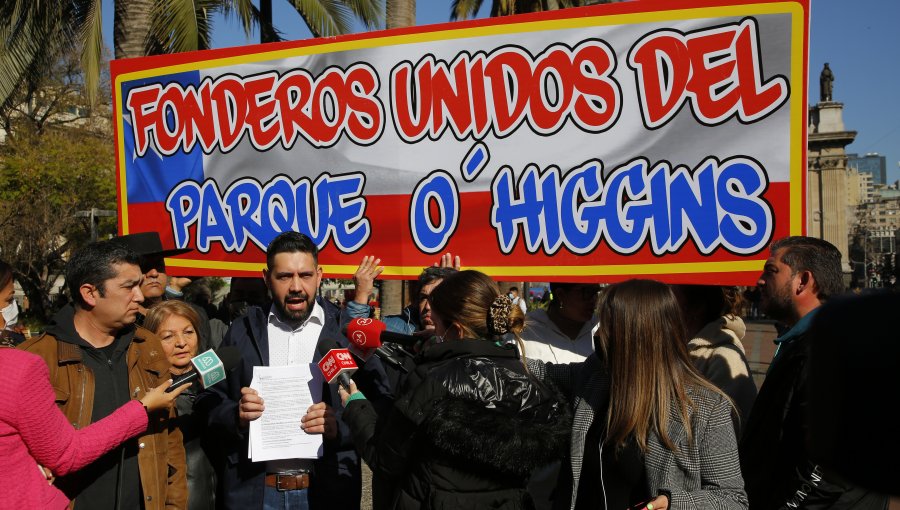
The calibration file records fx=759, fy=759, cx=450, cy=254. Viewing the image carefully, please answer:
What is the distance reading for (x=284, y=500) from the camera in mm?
3523

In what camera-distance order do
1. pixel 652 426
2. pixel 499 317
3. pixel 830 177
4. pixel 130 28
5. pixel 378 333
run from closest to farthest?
pixel 652 426 < pixel 499 317 < pixel 378 333 < pixel 130 28 < pixel 830 177

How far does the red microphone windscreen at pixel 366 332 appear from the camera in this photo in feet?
11.1

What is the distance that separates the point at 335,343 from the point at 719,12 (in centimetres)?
276

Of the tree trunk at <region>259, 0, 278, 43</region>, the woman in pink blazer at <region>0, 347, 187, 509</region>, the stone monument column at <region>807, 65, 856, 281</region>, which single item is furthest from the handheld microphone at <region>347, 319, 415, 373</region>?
the stone monument column at <region>807, 65, 856, 281</region>

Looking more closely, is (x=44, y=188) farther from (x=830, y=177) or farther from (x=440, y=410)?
(x=830, y=177)

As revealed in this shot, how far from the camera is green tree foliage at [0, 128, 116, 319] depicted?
A: 92.3 feet

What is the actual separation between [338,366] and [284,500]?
2.51 feet

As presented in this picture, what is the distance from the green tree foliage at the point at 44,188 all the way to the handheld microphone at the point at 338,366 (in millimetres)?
28808

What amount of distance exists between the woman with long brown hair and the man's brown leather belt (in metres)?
1.30

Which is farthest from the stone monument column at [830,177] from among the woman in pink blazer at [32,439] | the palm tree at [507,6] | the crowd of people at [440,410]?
the woman in pink blazer at [32,439]

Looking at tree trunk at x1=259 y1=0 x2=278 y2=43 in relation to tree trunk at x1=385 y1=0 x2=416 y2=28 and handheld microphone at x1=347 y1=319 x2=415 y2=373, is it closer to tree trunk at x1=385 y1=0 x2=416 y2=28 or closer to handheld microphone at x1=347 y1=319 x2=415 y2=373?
tree trunk at x1=385 y1=0 x2=416 y2=28

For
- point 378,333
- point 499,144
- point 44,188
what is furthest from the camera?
point 44,188

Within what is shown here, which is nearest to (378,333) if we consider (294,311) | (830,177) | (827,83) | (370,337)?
(370,337)

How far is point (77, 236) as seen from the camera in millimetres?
31953
